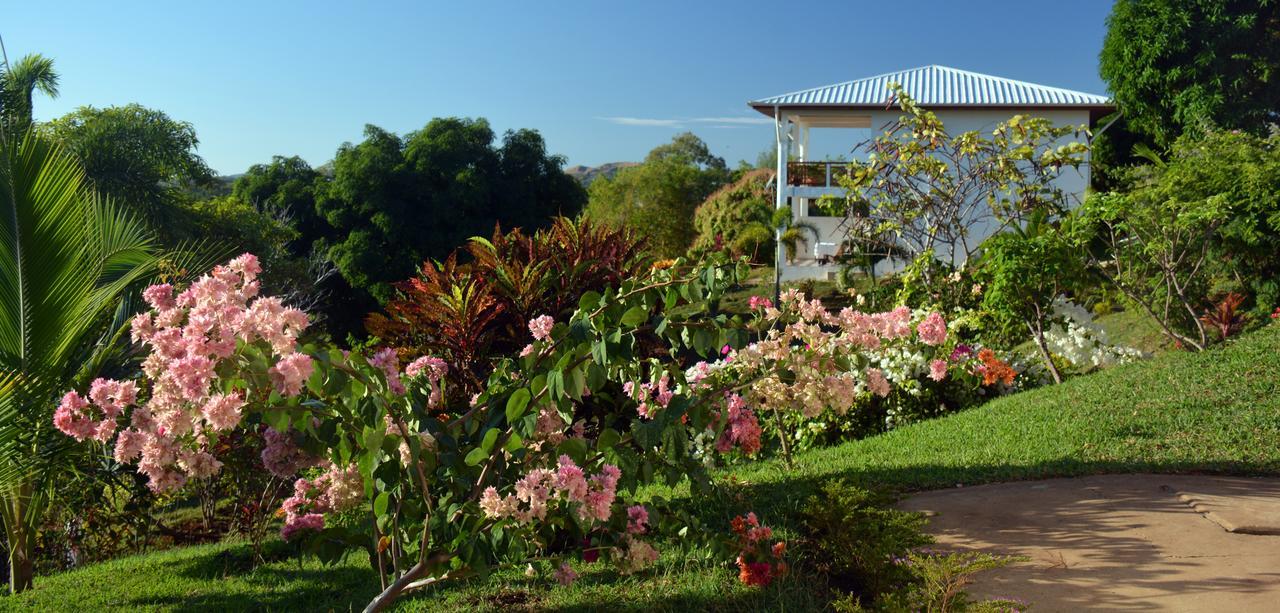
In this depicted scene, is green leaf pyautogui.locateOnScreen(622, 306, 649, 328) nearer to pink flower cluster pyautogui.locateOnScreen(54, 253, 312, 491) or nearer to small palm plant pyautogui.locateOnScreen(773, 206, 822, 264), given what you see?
pink flower cluster pyautogui.locateOnScreen(54, 253, 312, 491)

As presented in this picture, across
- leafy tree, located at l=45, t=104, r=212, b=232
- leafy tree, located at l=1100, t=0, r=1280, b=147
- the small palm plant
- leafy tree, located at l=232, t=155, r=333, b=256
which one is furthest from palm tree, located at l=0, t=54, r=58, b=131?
leafy tree, located at l=1100, t=0, r=1280, b=147

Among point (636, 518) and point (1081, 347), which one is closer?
point (636, 518)

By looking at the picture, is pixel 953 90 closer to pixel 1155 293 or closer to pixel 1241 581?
pixel 1155 293

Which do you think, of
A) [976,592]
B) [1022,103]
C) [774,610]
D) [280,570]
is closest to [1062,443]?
[976,592]

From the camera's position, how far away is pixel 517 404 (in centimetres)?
288

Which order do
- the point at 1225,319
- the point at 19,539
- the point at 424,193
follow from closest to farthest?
1. the point at 19,539
2. the point at 1225,319
3. the point at 424,193

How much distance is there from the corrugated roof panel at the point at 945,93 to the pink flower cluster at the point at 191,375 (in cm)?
2300

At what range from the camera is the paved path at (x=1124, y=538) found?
3.70 m

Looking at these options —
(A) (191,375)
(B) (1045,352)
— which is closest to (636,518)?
(A) (191,375)

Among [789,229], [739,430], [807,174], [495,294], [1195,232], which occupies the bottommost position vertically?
[739,430]

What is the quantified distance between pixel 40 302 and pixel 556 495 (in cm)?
320

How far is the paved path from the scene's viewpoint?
3699 millimetres

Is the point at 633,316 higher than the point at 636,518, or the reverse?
the point at 633,316

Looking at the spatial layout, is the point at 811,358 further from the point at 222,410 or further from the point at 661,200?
the point at 661,200
